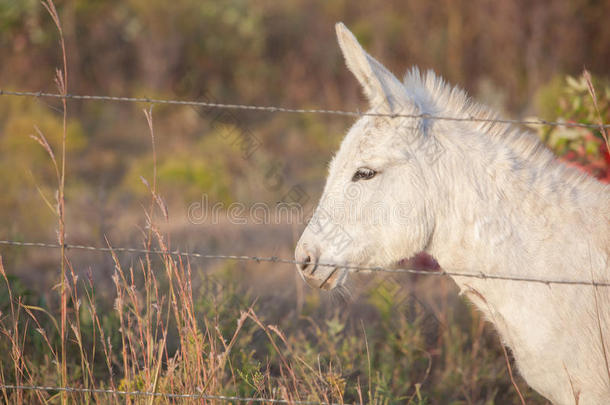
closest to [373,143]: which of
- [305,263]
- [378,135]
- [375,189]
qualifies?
[378,135]

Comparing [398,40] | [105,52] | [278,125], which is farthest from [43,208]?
[398,40]

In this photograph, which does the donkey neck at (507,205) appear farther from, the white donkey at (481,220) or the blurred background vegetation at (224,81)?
the blurred background vegetation at (224,81)

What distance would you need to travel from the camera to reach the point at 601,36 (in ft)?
35.9

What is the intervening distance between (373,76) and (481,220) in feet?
2.46

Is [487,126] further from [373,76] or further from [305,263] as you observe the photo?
[305,263]

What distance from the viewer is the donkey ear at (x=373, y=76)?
2.34 m

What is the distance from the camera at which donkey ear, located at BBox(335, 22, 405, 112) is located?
2342mm

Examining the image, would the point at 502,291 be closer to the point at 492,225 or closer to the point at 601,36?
the point at 492,225

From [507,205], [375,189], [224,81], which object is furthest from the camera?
[224,81]

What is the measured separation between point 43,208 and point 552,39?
9.69 metres

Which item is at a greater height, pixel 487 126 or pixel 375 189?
pixel 487 126

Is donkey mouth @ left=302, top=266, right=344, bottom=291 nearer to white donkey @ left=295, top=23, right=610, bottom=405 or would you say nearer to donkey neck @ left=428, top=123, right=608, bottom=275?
white donkey @ left=295, top=23, right=610, bottom=405

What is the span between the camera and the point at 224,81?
494 inches

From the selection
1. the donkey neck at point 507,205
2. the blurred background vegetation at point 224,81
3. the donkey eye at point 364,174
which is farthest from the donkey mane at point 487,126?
the blurred background vegetation at point 224,81
